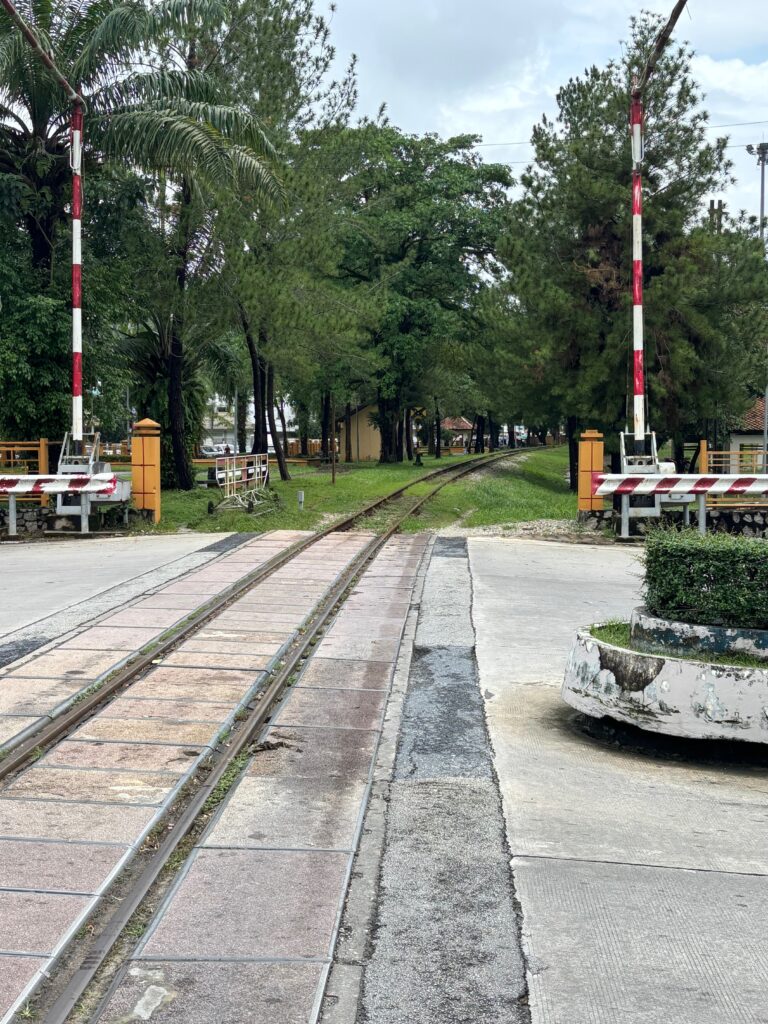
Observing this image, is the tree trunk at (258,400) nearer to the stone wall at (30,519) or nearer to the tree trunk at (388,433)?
the stone wall at (30,519)

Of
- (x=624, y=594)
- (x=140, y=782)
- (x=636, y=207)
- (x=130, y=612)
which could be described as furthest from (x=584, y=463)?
(x=140, y=782)

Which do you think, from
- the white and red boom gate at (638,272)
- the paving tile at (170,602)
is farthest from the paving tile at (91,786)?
the white and red boom gate at (638,272)

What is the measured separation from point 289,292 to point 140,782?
82.1 feet

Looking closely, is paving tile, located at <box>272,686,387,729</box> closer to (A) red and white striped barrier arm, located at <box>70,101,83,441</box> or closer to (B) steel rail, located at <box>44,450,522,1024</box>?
(B) steel rail, located at <box>44,450,522,1024</box>

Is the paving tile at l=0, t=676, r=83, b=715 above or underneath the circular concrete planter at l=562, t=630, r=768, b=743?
underneath

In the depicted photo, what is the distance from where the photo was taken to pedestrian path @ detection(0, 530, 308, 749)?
7.72 m

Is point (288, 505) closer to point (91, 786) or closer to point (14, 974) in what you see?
point (91, 786)

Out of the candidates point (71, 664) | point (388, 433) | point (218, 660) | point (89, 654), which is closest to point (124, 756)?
point (71, 664)

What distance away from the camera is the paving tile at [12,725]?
23.2 feet

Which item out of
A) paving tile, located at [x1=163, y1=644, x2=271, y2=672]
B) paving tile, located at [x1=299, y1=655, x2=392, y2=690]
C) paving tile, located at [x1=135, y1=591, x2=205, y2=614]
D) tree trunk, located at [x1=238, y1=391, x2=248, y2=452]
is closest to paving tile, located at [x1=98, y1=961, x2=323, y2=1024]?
paving tile, located at [x1=299, y1=655, x2=392, y2=690]

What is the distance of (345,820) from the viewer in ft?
18.7

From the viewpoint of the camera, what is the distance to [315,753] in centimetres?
691

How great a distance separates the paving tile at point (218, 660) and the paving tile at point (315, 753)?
1.91m

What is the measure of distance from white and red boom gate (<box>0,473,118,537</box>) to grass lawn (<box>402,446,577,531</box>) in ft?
20.0
